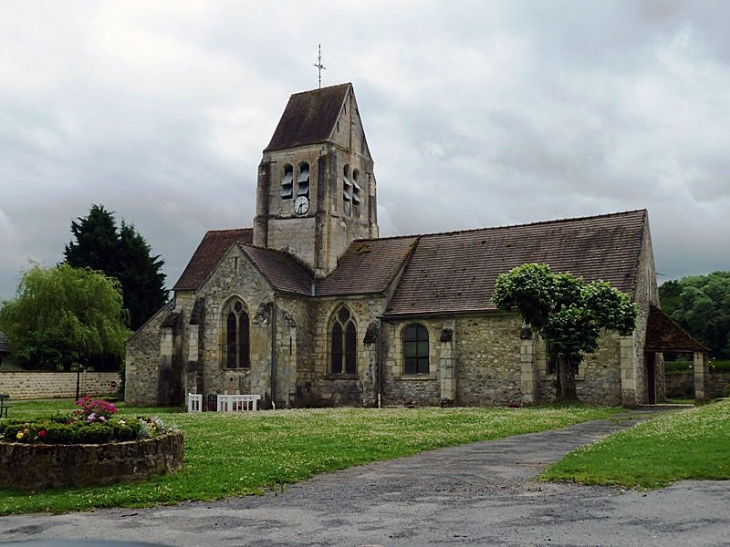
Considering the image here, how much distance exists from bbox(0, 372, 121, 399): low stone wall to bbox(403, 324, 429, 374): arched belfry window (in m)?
22.7

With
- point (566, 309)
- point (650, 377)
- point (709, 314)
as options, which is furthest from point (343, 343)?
point (709, 314)

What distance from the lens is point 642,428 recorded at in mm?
19891

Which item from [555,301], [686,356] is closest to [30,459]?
[555,301]

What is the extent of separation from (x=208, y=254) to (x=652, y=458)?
35214 millimetres

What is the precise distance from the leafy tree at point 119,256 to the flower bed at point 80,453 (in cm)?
5038

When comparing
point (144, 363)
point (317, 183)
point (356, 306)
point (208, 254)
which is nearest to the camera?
point (356, 306)

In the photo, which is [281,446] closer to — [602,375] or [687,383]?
[602,375]

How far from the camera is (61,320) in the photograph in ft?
167

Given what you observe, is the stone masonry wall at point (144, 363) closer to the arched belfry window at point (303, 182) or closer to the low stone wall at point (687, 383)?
the arched belfry window at point (303, 182)

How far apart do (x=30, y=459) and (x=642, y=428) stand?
44.9 feet

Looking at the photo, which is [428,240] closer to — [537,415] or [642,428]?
[537,415]

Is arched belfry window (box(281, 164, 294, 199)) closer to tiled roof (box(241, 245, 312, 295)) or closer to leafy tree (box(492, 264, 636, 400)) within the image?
tiled roof (box(241, 245, 312, 295))

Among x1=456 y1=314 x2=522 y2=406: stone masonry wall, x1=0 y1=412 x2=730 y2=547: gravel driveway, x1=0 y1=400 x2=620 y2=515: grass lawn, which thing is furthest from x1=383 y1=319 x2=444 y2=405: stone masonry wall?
x1=0 y1=412 x2=730 y2=547: gravel driveway

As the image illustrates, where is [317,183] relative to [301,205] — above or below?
above
